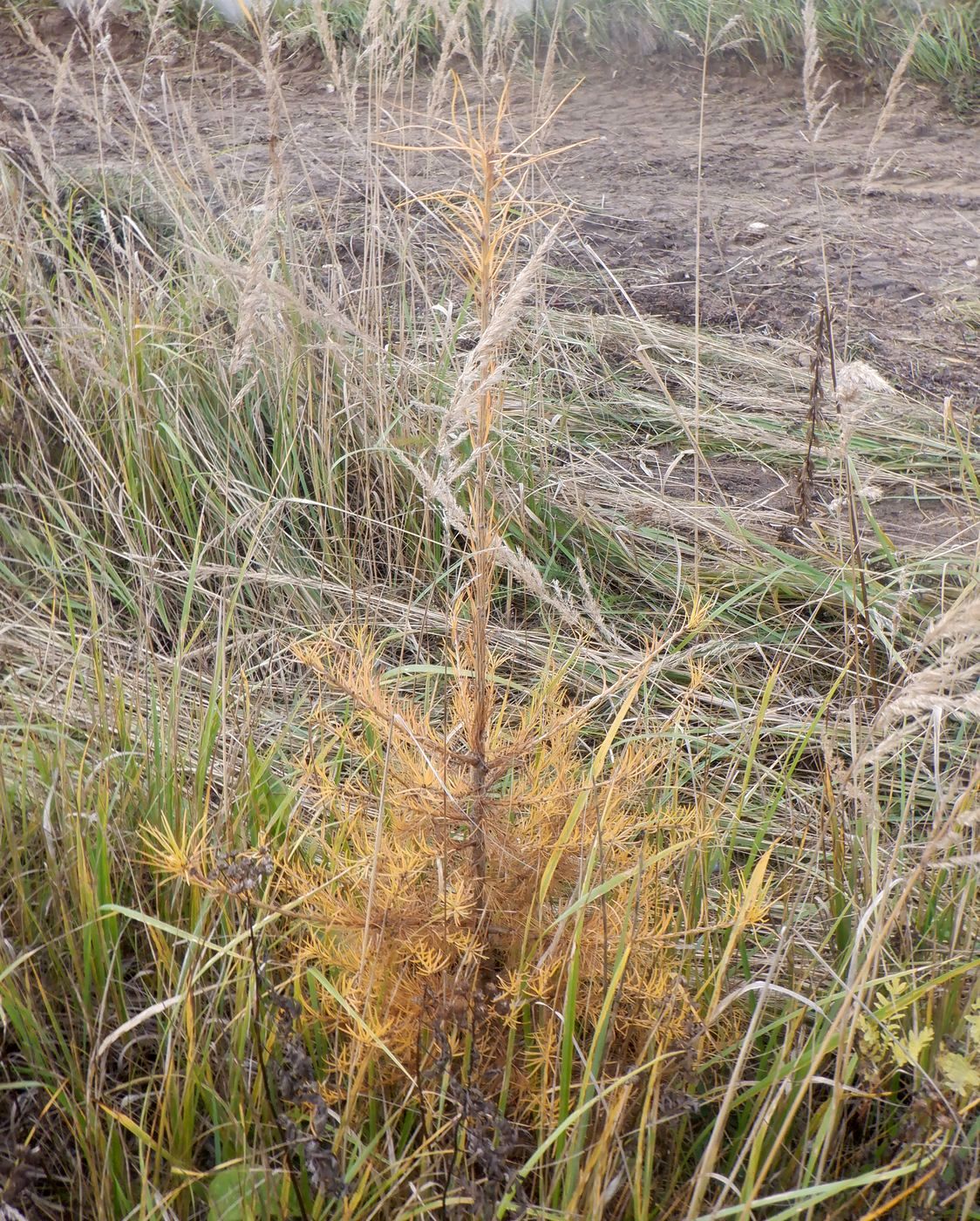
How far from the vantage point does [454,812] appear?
3.59 ft

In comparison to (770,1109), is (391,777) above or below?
above

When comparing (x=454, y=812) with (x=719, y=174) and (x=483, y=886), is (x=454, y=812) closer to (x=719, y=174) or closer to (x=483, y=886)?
(x=483, y=886)

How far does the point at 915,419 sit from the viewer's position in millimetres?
2604

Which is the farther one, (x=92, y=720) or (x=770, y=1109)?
(x=92, y=720)

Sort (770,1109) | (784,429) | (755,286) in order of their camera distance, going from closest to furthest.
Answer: (770,1109) → (784,429) → (755,286)

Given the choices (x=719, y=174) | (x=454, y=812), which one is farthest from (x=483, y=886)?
(x=719, y=174)

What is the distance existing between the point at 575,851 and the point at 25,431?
1752 millimetres

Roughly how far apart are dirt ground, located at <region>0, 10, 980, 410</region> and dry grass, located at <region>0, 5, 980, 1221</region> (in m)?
0.61

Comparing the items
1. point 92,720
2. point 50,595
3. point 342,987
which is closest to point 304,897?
point 342,987

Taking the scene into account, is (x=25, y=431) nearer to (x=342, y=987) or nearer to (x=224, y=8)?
(x=342, y=987)

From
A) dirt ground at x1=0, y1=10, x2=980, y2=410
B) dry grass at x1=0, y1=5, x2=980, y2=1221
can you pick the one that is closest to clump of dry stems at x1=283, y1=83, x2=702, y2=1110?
dry grass at x1=0, y1=5, x2=980, y2=1221

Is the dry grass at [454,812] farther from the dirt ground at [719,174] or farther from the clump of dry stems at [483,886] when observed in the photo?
the dirt ground at [719,174]

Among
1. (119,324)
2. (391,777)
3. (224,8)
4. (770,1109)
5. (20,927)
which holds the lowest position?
(20,927)

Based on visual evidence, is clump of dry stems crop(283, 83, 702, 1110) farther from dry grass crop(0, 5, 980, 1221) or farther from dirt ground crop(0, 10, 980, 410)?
dirt ground crop(0, 10, 980, 410)
